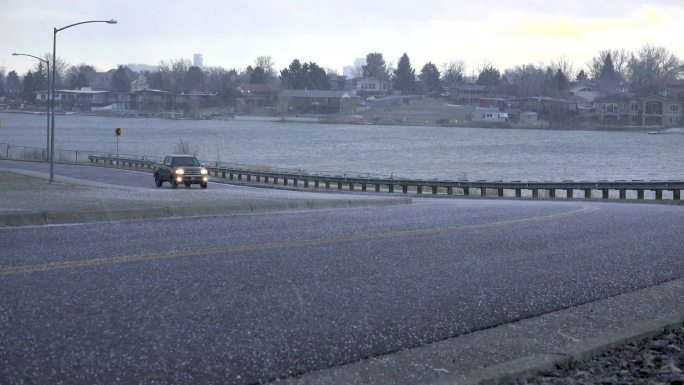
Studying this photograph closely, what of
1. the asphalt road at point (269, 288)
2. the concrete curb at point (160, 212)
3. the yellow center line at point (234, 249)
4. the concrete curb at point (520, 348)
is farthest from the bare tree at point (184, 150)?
the concrete curb at point (520, 348)

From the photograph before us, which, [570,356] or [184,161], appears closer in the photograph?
[570,356]

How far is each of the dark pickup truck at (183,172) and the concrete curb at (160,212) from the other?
17.2 metres

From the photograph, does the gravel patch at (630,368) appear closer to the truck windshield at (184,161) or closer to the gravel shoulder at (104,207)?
the gravel shoulder at (104,207)

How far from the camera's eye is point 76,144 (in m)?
144

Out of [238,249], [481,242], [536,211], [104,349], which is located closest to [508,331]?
[104,349]

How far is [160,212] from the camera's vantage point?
19.2m

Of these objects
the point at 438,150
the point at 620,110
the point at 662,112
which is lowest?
the point at 438,150

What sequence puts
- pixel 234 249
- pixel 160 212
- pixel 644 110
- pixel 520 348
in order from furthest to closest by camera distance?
pixel 644 110, pixel 160 212, pixel 234 249, pixel 520 348

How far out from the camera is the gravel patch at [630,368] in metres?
7.26

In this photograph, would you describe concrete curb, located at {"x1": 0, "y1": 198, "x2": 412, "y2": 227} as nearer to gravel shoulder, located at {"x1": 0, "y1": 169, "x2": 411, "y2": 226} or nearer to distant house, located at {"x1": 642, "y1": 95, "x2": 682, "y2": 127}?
gravel shoulder, located at {"x1": 0, "y1": 169, "x2": 411, "y2": 226}

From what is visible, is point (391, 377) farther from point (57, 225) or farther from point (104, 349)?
point (57, 225)

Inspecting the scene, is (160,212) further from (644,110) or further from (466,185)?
(644,110)

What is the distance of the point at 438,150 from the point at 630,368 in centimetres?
12672

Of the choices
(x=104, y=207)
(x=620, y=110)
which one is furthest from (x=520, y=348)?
(x=620, y=110)
